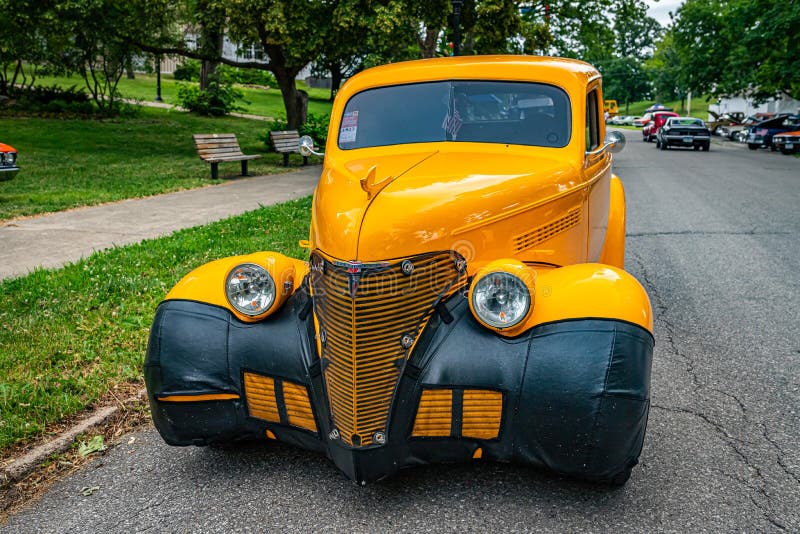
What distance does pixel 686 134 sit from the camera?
33.1 m

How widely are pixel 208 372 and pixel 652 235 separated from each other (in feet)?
26.6

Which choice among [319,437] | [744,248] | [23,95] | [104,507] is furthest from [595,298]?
[23,95]

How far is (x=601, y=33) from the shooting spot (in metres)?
28.7

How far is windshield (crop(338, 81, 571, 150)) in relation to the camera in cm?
433

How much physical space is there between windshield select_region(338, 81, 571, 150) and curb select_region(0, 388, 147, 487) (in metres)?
2.17

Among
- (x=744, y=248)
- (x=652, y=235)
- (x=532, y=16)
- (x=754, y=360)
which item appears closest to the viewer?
(x=754, y=360)

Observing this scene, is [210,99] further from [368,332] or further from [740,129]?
[368,332]

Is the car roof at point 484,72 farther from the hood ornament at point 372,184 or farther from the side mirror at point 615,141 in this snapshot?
the hood ornament at point 372,184

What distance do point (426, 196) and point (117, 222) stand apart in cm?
781

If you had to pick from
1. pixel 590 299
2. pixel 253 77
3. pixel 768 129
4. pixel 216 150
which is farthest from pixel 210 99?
pixel 590 299

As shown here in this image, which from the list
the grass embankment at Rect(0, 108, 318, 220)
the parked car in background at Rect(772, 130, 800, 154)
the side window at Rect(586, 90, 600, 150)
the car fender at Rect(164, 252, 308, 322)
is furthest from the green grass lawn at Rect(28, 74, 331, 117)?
the car fender at Rect(164, 252, 308, 322)

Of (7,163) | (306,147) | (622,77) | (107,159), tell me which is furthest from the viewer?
(622,77)

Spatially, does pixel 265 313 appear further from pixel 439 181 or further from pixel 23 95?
pixel 23 95

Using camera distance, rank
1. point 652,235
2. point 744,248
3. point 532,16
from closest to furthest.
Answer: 1. point 744,248
2. point 652,235
3. point 532,16
